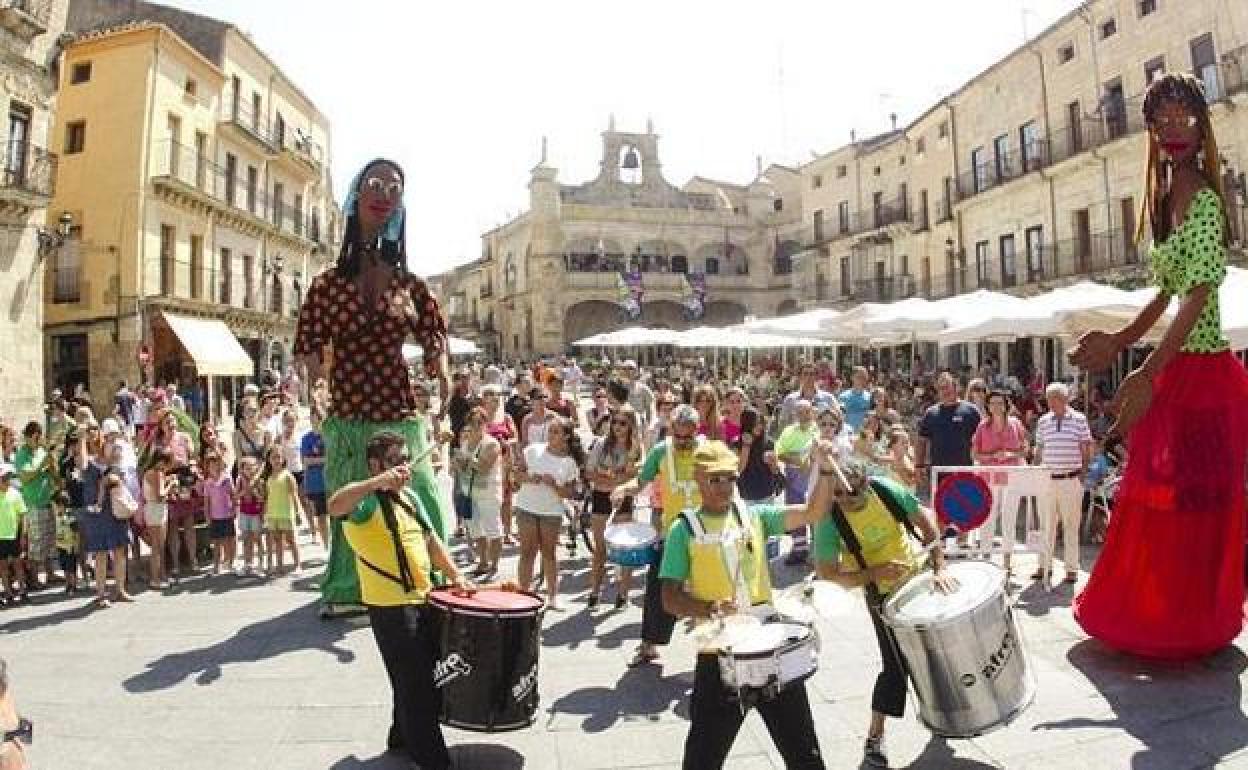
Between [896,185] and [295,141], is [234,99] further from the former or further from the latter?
[896,185]

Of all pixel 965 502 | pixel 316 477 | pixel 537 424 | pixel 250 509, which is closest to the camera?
pixel 965 502

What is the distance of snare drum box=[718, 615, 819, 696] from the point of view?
2801 millimetres

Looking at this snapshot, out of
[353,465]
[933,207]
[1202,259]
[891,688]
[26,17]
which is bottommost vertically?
[891,688]

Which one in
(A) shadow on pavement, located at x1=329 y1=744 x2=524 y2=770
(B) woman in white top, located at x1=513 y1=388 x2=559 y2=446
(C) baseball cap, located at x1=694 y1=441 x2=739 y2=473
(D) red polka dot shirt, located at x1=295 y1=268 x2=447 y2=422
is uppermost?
(D) red polka dot shirt, located at x1=295 y1=268 x2=447 y2=422

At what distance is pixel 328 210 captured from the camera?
124 feet

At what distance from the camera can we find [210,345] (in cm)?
2420

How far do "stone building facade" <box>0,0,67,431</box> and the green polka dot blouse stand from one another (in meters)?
18.2

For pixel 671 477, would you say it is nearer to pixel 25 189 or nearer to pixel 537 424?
pixel 537 424

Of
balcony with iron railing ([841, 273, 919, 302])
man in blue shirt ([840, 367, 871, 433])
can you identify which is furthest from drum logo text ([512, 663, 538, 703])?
balcony with iron railing ([841, 273, 919, 302])

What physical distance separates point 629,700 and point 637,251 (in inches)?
1776

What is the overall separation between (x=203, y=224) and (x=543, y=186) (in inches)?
917

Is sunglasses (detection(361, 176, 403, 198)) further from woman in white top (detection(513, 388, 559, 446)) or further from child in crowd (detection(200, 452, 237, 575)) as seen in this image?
child in crowd (detection(200, 452, 237, 575))

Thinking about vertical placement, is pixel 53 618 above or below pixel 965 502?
below

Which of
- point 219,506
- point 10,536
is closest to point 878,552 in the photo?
point 219,506
